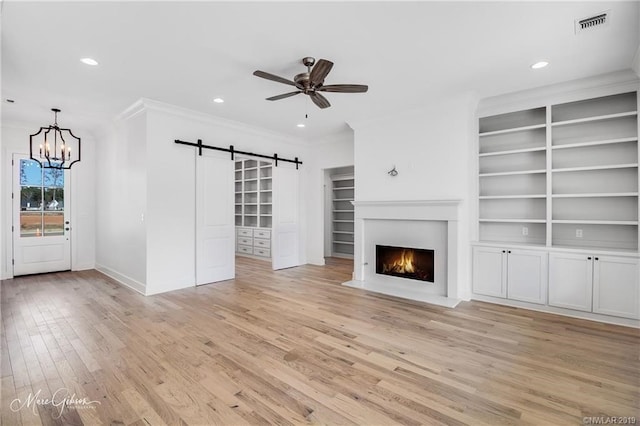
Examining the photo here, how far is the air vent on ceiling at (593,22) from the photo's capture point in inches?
99.4

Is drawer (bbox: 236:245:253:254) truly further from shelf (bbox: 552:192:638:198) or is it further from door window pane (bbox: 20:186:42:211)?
shelf (bbox: 552:192:638:198)

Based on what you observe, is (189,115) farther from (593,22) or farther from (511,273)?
(511,273)

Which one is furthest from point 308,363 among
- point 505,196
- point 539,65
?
point 539,65

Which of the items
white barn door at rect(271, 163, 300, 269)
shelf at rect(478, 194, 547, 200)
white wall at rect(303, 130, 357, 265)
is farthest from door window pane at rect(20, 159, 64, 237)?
shelf at rect(478, 194, 547, 200)

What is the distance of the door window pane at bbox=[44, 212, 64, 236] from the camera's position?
604 centimetres

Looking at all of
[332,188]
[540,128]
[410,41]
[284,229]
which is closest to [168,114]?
[284,229]

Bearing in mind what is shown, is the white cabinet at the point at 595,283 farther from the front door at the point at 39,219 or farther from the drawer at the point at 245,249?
the front door at the point at 39,219

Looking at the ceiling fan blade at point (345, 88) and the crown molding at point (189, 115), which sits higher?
the crown molding at point (189, 115)

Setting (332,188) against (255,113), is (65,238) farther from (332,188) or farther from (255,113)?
(332,188)

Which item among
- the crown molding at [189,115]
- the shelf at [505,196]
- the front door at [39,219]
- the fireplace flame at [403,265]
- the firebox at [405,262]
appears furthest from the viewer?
the front door at [39,219]

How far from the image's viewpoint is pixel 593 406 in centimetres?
200

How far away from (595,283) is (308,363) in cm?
343

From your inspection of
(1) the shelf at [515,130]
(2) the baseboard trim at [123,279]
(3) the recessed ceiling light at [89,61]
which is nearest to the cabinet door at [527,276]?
(1) the shelf at [515,130]

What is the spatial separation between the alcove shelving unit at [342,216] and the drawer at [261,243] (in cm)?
182
